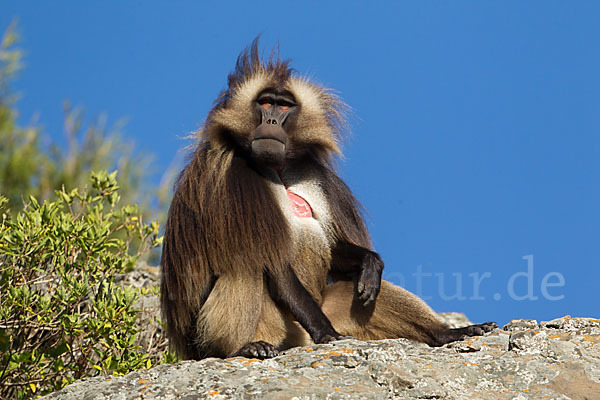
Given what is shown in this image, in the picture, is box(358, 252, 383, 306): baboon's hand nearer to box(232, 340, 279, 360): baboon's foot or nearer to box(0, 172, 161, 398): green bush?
box(232, 340, 279, 360): baboon's foot

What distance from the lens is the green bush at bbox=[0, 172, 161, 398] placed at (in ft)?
22.0

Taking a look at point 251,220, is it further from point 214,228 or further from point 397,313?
point 397,313

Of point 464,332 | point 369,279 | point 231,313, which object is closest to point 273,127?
point 369,279

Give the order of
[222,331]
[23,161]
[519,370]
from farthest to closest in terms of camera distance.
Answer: [23,161] → [222,331] → [519,370]

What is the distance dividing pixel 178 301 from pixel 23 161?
26.8ft

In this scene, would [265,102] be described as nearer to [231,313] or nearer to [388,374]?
[231,313]

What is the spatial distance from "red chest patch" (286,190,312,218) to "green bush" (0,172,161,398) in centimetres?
161

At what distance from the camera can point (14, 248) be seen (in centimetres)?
692

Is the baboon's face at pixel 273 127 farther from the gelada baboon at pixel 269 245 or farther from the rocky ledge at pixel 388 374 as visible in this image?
the rocky ledge at pixel 388 374

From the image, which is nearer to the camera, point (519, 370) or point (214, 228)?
point (519, 370)

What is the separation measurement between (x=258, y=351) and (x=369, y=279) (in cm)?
118

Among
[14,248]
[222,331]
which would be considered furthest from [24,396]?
[222,331]

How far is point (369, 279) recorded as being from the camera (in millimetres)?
6062

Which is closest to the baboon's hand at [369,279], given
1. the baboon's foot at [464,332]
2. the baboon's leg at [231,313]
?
the baboon's foot at [464,332]
